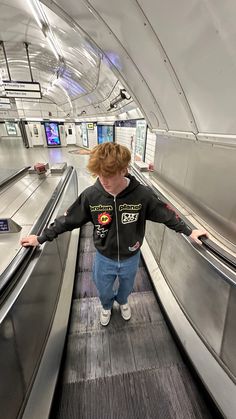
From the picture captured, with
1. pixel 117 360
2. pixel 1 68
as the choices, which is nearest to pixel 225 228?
pixel 117 360

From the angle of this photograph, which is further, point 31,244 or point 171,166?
point 171,166

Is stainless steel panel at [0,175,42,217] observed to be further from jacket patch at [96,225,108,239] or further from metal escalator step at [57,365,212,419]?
metal escalator step at [57,365,212,419]

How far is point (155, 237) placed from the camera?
2.66 m

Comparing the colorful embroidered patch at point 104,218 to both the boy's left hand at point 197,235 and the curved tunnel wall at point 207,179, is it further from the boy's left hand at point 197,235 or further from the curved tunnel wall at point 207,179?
the curved tunnel wall at point 207,179

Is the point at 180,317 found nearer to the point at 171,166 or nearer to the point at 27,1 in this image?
the point at 171,166

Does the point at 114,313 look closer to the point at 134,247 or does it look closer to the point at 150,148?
the point at 134,247

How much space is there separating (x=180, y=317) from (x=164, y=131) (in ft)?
7.59

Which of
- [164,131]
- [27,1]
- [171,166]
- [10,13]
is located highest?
[10,13]

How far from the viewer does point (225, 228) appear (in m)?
1.47

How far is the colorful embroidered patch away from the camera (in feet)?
4.34

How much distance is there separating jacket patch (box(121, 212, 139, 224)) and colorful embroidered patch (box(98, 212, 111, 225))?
10 cm

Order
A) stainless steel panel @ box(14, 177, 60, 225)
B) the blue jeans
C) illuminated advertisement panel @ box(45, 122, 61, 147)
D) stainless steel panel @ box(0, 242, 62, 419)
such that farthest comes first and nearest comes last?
illuminated advertisement panel @ box(45, 122, 61, 147) < stainless steel panel @ box(14, 177, 60, 225) < the blue jeans < stainless steel panel @ box(0, 242, 62, 419)

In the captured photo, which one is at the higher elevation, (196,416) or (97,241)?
(97,241)

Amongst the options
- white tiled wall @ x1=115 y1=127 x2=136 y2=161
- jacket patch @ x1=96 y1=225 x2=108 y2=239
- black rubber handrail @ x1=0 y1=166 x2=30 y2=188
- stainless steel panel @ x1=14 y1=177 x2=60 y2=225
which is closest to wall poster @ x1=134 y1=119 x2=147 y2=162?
white tiled wall @ x1=115 y1=127 x2=136 y2=161
